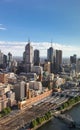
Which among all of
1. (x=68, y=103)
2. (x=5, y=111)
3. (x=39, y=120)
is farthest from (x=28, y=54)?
(x=39, y=120)

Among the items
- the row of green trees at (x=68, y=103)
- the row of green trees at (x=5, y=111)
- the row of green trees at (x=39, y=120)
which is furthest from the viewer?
the row of green trees at (x=68, y=103)

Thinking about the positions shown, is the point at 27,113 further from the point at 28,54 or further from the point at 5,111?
the point at 28,54

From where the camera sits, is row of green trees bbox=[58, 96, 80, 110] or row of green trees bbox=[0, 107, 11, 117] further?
row of green trees bbox=[58, 96, 80, 110]

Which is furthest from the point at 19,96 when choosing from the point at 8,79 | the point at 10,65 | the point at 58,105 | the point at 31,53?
the point at 31,53

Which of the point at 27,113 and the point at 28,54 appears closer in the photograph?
the point at 27,113

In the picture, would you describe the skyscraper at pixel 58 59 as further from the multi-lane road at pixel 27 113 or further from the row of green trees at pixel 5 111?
the row of green trees at pixel 5 111

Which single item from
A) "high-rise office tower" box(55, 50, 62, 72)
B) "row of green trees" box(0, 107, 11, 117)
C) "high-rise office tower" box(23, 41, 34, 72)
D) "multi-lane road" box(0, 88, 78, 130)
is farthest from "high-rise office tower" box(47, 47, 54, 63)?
"row of green trees" box(0, 107, 11, 117)

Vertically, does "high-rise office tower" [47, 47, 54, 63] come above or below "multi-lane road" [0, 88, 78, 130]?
above

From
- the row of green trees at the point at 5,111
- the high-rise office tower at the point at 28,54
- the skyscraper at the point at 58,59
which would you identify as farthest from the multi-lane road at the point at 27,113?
the high-rise office tower at the point at 28,54

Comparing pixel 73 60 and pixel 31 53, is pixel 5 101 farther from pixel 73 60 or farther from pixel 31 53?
pixel 73 60

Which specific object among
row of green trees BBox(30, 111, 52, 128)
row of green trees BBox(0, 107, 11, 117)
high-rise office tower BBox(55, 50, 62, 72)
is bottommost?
row of green trees BBox(30, 111, 52, 128)

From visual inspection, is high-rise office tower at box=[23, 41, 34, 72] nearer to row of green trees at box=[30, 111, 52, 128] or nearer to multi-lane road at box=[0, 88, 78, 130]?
multi-lane road at box=[0, 88, 78, 130]
